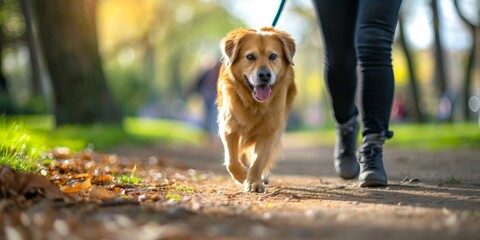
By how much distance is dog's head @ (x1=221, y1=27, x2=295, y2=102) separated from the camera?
5.02m

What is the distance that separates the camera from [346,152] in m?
5.19

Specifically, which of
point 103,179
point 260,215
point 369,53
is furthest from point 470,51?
point 260,215

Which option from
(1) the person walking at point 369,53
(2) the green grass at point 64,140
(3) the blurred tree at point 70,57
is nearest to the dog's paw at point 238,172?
(2) the green grass at point 64,140

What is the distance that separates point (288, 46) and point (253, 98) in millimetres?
715

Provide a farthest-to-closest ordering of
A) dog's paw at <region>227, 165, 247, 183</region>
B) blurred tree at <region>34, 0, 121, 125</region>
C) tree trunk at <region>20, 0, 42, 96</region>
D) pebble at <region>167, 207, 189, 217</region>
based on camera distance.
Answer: tree trunk at <region>20, 0, 42, 96</region> → blurred tree at <region>34, 0, 121, 125</region> → dog's paw at <region>227, 165, 247, 183</region> → pebble at <region>167, 207, 189, 217</region>

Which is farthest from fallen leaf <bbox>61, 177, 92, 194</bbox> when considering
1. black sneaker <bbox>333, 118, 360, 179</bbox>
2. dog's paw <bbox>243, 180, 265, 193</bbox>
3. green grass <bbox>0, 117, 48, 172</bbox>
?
black sneaker <bbox>333, 118, 360, 179</bbox>

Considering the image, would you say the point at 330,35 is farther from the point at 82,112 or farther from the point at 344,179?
the point at 82,112

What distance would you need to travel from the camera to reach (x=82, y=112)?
1244cm

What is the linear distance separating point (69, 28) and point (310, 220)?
10302 mm

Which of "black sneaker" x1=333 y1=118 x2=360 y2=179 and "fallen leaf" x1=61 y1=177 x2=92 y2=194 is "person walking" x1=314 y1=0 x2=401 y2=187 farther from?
"fallen leaf" x1=61 y1=177 x2=92 y2=194

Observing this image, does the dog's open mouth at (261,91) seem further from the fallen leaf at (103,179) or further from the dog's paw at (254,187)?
the fallen leaf at (103,179)

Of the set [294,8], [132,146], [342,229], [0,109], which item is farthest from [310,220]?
→ [294,8]

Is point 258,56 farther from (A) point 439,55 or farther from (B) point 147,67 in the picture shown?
(B) point 147,67

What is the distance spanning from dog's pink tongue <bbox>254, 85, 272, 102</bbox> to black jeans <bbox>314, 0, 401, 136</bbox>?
0.60 metres
